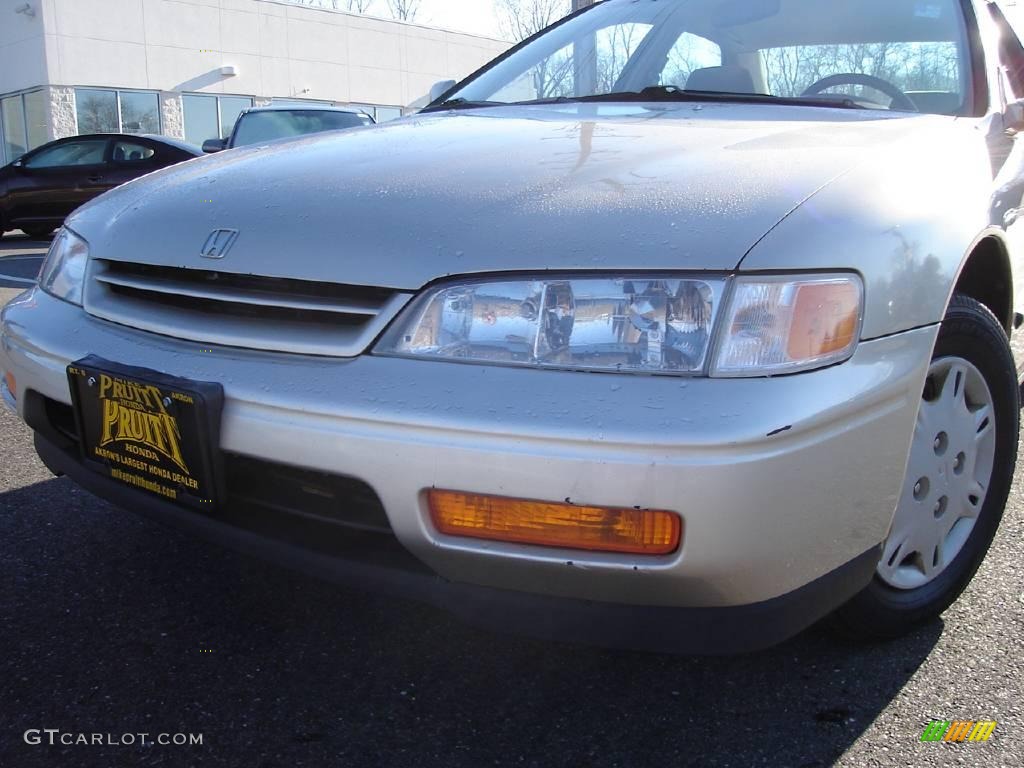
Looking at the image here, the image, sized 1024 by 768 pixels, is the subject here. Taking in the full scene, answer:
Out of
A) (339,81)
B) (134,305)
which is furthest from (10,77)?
(134,305)

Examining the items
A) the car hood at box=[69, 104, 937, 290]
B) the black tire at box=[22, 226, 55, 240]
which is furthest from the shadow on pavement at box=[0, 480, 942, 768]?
the black tire at box=[22, 226, 55, 240]

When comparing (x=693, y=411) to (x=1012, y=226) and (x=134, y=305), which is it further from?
(x=1012, y=226)

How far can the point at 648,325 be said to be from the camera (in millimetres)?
1411

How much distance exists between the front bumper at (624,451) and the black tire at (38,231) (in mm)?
10966

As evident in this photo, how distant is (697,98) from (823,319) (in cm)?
123

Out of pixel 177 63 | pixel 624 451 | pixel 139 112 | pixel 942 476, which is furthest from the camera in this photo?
pixel 177 63

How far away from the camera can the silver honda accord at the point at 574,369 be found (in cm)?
135

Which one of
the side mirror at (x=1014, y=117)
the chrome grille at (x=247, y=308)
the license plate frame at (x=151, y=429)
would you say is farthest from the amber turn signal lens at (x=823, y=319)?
the side mirror at (x=1014, y=117)

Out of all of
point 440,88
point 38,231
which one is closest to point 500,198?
point 440,88

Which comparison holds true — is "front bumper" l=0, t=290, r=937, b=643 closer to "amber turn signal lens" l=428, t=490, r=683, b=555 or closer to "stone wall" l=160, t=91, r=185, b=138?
"amber turn signal lens" l=428, t=490, r=683, b=555

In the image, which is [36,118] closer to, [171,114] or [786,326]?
[171,114]

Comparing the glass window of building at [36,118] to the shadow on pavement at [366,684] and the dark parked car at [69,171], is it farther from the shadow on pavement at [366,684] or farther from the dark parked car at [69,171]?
the shadow on pavement at [366,684]

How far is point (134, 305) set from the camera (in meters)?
1.87

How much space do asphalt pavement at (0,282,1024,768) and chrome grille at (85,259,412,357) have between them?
660mm
